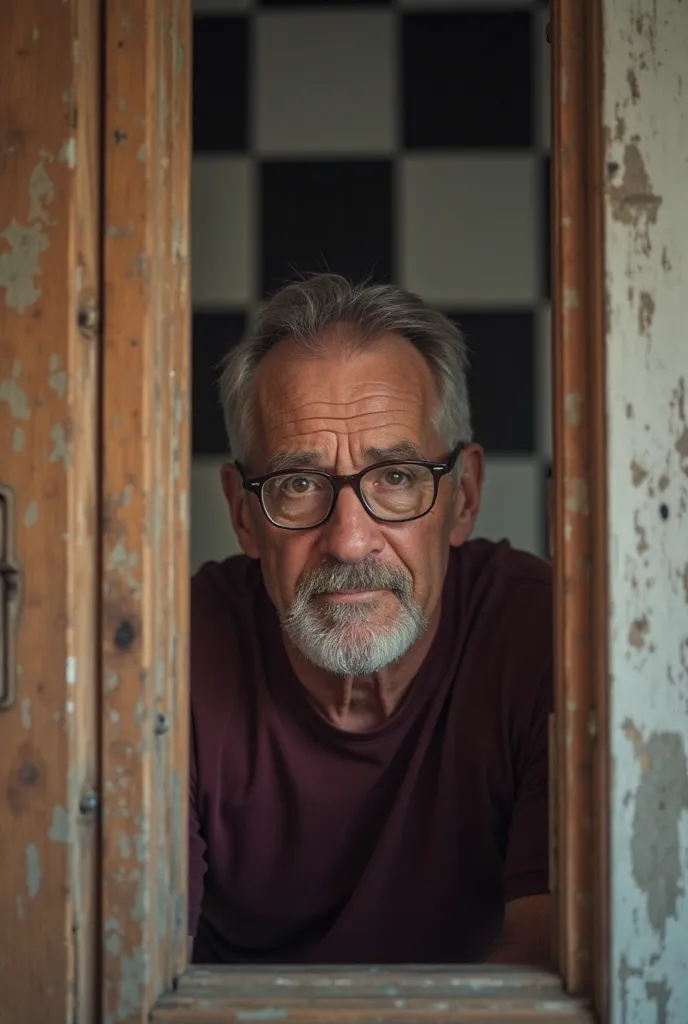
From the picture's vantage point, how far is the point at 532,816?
1.58 metres

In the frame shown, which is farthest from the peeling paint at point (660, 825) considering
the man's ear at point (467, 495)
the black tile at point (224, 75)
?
the black tile at point (224, 75)

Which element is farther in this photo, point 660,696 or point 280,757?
point 280,757

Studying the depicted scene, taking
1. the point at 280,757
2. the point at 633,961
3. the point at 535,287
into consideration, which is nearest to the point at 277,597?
the point at 280,757

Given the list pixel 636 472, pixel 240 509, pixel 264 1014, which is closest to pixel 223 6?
pixel 240 509

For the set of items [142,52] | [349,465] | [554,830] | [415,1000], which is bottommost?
[415,1000]

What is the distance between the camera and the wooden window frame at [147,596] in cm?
100

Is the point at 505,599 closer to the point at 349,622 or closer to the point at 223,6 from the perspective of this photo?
the point at 349,622

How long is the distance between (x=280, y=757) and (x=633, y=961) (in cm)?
88

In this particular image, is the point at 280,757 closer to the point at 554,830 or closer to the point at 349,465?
the point at 349,465

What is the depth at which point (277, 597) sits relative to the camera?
1784 millimetres

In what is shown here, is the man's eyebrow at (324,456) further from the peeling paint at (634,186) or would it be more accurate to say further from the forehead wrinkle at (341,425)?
the peeling paint at (634,186)

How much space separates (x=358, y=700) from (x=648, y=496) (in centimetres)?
94

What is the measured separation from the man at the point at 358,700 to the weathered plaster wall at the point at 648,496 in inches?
23.3

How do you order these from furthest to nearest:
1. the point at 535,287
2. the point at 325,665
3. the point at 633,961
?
the point at 535,287 < the point at 325,665 < the point at 633,961
